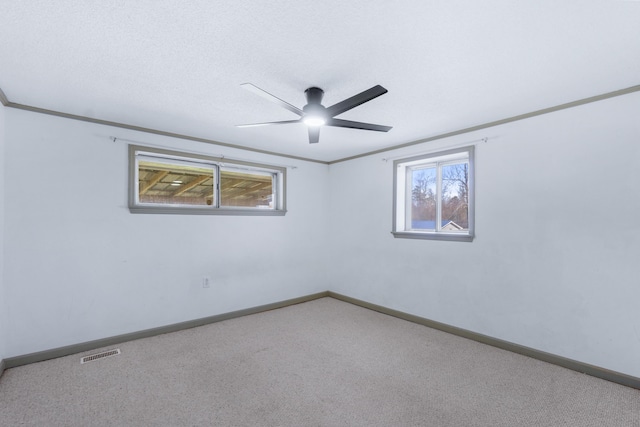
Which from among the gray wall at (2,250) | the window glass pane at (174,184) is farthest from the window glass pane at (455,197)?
the gray wall at (2,250)

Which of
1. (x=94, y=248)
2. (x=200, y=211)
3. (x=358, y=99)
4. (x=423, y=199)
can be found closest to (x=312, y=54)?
(x=358, y=99)

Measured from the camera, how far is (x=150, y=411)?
1.93 metres

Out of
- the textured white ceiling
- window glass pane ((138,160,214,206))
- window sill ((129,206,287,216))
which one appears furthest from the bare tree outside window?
window glass pane ((138,160,214,206))

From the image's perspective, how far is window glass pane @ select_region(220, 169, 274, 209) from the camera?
3.92 meters

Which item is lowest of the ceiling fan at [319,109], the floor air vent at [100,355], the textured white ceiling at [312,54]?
the floor air vent at [100,355]

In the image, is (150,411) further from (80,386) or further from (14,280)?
(14,280)

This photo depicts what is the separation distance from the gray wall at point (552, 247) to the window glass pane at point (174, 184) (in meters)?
2.77

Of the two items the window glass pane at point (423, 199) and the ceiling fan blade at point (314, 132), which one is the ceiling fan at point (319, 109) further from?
the window glass pane at point (423, 199)

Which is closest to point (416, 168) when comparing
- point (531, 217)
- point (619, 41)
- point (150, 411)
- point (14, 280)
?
point (531, 217)

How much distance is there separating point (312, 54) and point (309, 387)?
93.3 inches

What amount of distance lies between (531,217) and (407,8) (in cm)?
231

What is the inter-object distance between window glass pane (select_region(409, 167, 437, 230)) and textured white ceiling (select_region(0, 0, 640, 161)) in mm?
1111

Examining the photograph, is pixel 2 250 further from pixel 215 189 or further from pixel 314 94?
pixel 314 94

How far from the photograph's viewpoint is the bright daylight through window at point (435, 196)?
336 centimetres
